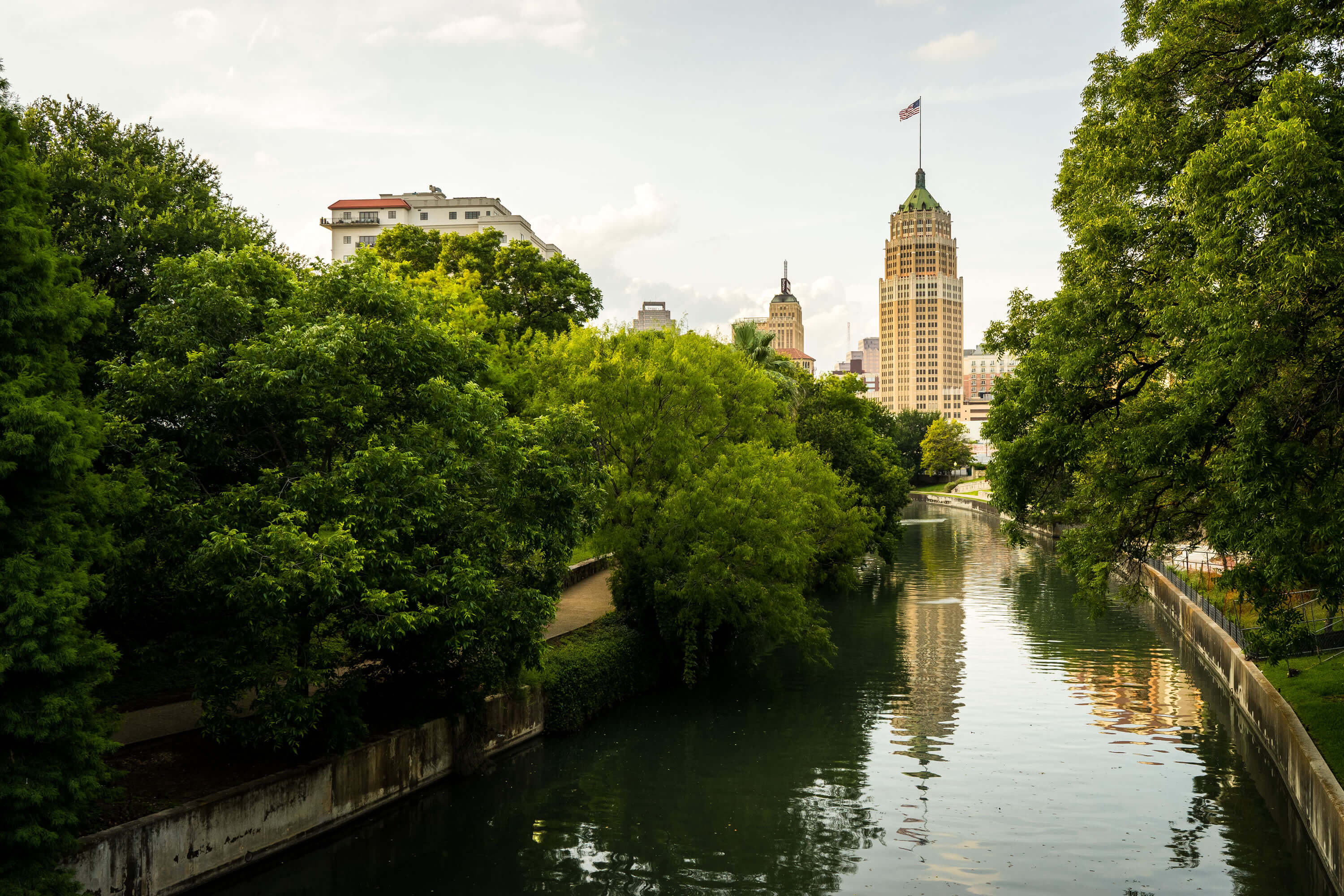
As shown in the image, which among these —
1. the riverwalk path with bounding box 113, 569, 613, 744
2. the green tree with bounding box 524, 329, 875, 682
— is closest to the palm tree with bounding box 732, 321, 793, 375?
the green tree with bounding box 524, 329, 875, 682

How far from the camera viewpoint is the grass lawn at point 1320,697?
66.4 feet

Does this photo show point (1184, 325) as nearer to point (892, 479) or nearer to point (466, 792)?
point (466, 792)

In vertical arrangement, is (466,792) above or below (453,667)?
below

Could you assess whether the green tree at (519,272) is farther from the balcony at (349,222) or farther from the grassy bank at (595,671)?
the balcony at (349,222)

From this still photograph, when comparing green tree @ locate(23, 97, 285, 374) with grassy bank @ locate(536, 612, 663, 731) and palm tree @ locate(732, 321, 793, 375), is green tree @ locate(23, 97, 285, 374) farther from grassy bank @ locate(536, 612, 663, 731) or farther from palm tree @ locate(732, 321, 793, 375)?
palm tree @ locate(732, 321, 793, 375)

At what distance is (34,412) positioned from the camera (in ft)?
42.6

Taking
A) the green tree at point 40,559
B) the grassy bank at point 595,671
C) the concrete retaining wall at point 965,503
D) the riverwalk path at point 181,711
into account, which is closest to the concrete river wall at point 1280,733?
the riverwalk path at point 181,711

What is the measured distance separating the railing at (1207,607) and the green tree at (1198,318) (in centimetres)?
494

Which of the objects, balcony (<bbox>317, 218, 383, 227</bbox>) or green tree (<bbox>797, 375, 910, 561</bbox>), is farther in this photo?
balcony (<bbox>317, 218, 383, 227</bbox>)

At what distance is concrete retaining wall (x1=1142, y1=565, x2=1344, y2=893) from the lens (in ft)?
57.2

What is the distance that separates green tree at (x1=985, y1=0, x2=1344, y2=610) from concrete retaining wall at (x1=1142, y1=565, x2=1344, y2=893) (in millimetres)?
3977

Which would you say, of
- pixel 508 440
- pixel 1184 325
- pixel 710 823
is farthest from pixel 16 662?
pixel 1184 325

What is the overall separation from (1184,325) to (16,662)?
18.5 meters

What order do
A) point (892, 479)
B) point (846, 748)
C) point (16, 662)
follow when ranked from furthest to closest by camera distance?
1. point (892, 479)
2. point (846, 748)
3. point (16, 662)
